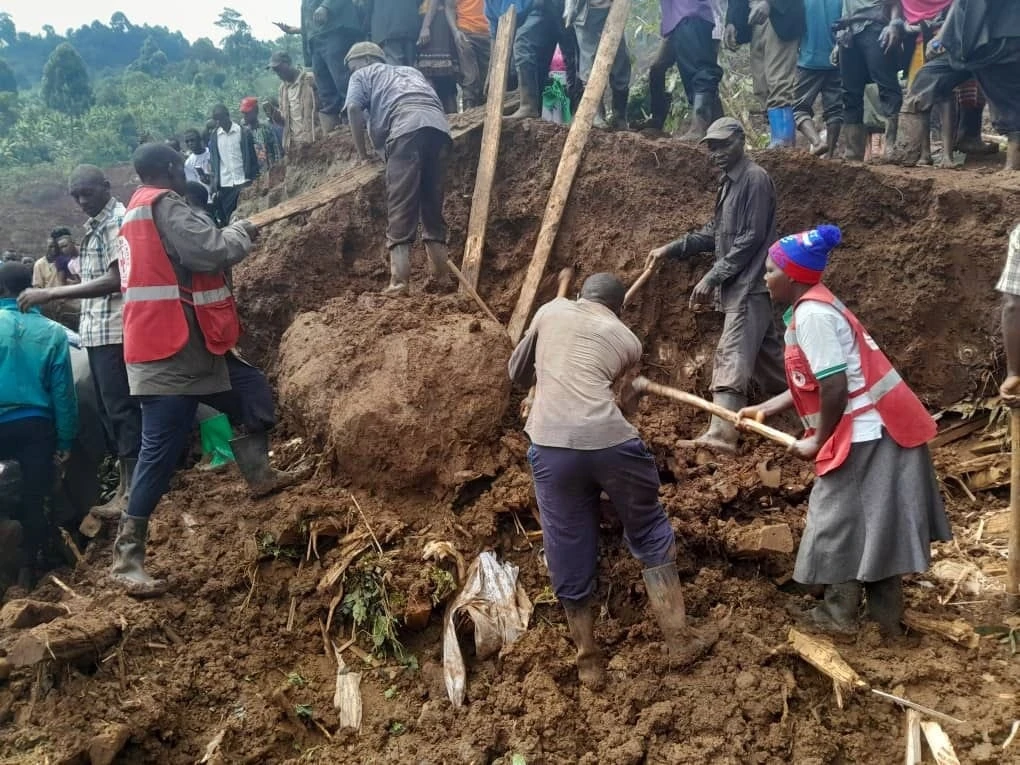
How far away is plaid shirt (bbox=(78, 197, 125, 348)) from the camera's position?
4.30 m

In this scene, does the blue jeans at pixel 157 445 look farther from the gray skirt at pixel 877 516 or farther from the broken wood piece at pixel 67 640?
the gray skirt at pixel 877 516

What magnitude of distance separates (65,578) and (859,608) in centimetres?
435

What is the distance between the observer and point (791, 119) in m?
6.77

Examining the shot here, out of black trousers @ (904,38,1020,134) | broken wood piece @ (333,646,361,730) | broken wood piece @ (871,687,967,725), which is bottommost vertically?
broken wood piece @ (333,646,361,730)

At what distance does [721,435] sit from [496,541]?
1.65m

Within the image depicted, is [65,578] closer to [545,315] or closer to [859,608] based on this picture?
[545,315]

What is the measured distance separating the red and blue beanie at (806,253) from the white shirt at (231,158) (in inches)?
316

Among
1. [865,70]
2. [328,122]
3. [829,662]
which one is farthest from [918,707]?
[328,122]

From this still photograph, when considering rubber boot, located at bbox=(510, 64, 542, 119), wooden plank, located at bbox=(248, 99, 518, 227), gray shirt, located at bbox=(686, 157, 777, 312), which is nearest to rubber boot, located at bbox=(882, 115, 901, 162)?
gray shirt, located at bbox=(686, 157, 777, 312)

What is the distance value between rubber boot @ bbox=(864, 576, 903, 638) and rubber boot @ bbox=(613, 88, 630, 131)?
493cm

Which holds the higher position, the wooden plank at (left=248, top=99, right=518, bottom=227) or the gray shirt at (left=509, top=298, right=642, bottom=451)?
the wooden plank at (left=248, top=99, right=518, bottom=227)

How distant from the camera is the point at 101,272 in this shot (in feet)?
14.3

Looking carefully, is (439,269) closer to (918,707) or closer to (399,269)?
(399,269)

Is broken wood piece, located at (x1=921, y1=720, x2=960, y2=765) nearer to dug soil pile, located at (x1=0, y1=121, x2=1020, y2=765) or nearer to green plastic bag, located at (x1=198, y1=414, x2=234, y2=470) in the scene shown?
dug soil pile, located at (x1=0, y1=121, x2=1020, y2=765)
